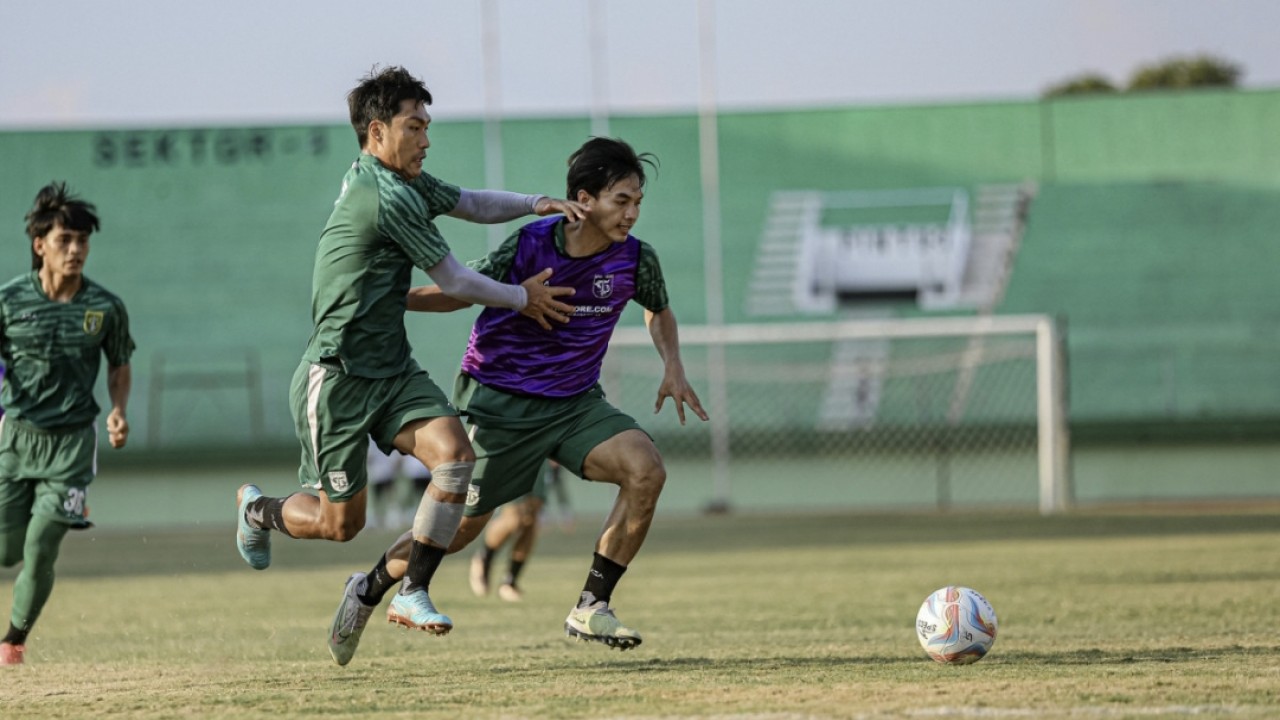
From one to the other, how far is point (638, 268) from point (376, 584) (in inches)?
69.8

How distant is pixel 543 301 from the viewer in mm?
6602

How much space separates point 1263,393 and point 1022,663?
24146mm

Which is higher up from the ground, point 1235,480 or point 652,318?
point 652,318

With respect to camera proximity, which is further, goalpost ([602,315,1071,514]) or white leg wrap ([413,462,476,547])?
goalpost ([602,315,1071,514])

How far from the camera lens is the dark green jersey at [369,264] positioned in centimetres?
626

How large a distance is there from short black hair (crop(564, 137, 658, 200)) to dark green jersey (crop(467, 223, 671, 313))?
0.77 feet

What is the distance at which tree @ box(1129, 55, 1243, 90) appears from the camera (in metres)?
56.7

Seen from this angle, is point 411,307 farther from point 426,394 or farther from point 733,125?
point 733,125

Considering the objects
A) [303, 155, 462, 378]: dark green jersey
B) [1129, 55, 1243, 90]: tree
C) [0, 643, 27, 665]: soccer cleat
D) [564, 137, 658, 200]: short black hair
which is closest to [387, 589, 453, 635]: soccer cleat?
[303, 155, 462, 378]: dark green jersey

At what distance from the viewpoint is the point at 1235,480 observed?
1125 inches

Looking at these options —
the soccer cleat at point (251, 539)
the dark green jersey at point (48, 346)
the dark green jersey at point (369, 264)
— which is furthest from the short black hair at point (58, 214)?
the dark green jersey at point (369, 264)

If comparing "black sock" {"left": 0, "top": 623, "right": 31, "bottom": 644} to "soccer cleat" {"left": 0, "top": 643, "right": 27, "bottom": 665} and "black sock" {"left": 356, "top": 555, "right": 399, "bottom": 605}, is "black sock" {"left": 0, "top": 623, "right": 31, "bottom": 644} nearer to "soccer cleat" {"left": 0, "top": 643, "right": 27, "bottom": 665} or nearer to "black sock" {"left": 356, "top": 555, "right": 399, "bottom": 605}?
"soccer cleat" {"left": 0, "top": 643, "right": 27, "bottom": 665}

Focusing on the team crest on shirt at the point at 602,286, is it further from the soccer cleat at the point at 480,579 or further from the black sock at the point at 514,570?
the soccer cleat at the point at 480,579

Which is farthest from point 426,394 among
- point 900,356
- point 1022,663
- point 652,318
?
point 900,356
